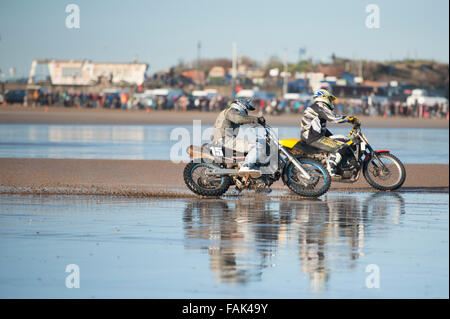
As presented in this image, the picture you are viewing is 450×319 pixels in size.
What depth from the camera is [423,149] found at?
99.3 ft

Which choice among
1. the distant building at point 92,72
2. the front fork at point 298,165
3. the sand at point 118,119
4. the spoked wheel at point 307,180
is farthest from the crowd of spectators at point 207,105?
the front fork at point 298,165

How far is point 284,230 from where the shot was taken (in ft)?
37.5

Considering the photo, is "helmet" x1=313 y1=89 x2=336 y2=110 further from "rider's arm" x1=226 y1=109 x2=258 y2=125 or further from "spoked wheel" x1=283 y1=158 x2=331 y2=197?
"rider's arm" x1=226 y1=109 x2=258 y2=125

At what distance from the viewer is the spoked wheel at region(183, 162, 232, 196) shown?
15109 mm

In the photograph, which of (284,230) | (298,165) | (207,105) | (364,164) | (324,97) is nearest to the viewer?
(284,230)

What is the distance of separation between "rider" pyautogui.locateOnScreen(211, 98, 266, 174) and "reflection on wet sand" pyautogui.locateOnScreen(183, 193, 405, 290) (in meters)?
0.67

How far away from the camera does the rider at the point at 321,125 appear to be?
15883mm

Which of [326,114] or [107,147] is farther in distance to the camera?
[107,147]

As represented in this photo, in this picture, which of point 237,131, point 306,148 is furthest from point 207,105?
point 237,131

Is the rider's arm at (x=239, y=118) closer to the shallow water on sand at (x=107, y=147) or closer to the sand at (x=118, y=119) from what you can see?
the shallow water on sand at (x=107, y=147)

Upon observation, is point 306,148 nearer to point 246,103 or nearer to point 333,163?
point 333,163

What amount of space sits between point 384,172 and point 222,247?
714 centimetres

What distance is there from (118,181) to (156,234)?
21.6ft

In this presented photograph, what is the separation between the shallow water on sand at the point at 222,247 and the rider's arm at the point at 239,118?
1288 millimetres
